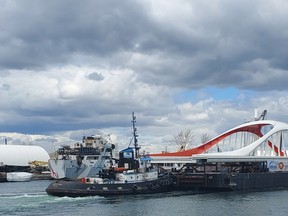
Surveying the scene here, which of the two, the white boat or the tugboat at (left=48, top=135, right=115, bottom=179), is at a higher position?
the tugboat at (left=48, top=135, right=115, bottom=179)

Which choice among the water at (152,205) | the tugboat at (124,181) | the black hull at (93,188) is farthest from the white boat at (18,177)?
the black hull at (93,188)

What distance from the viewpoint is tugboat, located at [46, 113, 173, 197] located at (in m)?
73.9

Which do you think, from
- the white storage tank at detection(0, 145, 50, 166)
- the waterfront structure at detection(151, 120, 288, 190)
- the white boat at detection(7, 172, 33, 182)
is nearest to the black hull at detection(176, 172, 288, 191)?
the waterfront structure at detection(151, 120, 288, 190)

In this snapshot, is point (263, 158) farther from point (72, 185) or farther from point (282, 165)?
point (72, 185)

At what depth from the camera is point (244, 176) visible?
298 ft

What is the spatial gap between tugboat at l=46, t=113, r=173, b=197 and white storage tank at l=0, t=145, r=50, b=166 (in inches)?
4138

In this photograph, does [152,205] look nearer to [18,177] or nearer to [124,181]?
[124,181]

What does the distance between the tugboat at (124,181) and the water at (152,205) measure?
155cm

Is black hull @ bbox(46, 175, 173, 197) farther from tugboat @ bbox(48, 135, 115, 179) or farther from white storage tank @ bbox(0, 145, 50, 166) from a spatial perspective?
white storage tank @ bbox(0, 145, 50, 166)

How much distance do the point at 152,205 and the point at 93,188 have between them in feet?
39.0

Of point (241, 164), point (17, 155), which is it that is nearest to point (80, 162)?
point (241, 164)

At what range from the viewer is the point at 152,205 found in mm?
65750

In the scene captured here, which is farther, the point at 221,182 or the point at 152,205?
the point at 221,182

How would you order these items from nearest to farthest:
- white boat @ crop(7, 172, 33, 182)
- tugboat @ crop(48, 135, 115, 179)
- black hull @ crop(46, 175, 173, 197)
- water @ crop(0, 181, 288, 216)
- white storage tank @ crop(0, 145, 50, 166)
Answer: water @ crop(0, 181, 288, 216)
black hull @ crop(46, 175, 173, 197)
tugboat @ crop(48, 135, 115, 179)
white boat @ crop(7, 172, 33, 182)
white storage tank @ crop(0, 145, 50, 166)
